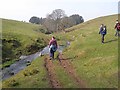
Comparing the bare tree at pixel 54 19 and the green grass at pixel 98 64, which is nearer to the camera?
the green grass at pixel 98 64

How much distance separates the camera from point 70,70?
33719 mm

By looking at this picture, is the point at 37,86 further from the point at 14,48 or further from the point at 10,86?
the point at 14,48

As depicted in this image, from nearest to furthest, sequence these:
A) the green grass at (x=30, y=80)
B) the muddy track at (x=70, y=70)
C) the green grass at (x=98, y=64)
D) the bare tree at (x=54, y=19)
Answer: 1. the muddy track at (x=70, y=70)
2. the green grass at (x=30, y=80)
3. the green grass at (x=98, y=64)
4. the bare tree at (x=54, y=19)

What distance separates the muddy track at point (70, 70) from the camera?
2785cm

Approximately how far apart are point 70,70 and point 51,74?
8.72ft

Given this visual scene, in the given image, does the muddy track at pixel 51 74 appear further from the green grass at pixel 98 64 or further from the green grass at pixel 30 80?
the green grass at pixel 98 64

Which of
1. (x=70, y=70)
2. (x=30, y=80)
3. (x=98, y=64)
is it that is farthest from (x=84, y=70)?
(x=30, y=80)

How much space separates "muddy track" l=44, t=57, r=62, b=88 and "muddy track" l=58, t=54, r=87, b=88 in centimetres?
144

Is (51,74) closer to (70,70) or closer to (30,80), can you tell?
(70,70)

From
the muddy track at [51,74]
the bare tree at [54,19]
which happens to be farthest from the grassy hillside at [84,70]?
the bare tree at [54,19]

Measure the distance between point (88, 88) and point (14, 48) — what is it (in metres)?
34.3

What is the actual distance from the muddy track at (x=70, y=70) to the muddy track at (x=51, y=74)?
1444mm

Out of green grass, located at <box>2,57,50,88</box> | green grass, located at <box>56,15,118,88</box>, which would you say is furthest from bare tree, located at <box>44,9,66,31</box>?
green grass, located at <box>2,57,50,88</box>

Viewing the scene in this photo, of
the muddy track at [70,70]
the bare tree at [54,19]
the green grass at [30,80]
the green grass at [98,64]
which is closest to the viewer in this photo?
the muddy track at [70,70]
